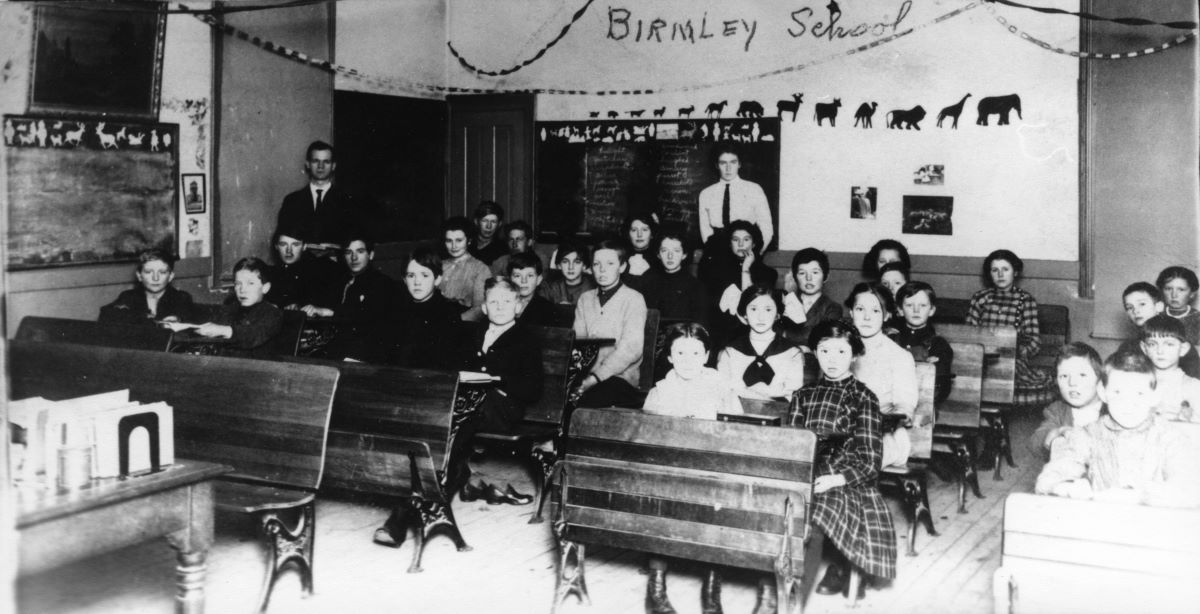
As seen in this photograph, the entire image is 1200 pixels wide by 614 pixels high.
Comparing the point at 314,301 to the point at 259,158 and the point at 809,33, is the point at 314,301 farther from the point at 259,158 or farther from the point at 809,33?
the point at 809,33

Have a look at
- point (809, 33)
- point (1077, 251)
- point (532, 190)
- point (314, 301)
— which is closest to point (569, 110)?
point (532, 190)

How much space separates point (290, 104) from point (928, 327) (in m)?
4.39

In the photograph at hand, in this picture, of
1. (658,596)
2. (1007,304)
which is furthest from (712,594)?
(1007,304)

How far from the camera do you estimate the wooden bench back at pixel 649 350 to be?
5.41 m

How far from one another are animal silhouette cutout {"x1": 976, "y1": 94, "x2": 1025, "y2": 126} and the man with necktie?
154 centimetres

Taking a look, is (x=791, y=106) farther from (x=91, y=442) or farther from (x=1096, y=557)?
(x=91, y=442)

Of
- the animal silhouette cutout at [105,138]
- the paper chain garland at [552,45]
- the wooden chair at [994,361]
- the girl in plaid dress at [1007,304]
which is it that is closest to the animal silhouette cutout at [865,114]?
the paper chain garland at [552,45]

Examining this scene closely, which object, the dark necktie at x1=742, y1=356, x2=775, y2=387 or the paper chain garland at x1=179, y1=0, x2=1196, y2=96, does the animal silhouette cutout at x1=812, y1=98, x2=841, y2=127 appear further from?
the dark necktie at x1=742, y1=356, x2=775, y2=387

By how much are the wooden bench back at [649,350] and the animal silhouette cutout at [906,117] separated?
266cm

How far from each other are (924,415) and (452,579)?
1951 millimetres

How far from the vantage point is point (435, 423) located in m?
3.92

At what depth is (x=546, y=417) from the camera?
482 cm

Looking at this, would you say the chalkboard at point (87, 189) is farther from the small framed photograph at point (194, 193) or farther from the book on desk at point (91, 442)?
the book on desk at point (91, 442)

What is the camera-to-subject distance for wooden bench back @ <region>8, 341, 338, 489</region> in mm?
3561
